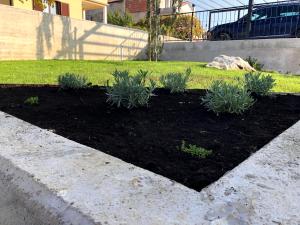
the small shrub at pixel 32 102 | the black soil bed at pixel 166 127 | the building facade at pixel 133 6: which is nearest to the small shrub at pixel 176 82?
the black soil bed at pixel 166 127

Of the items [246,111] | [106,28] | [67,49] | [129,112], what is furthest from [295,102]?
[106,28]

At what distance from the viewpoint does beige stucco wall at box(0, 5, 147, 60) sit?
9852 mm

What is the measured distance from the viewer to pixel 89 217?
1192 millimetres

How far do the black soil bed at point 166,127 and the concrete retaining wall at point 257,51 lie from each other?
8.53 metres

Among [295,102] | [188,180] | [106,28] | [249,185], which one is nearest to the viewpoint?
[249,185]

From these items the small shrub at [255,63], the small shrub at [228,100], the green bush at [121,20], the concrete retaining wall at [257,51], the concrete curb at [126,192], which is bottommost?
the concrete curb at [126,192]

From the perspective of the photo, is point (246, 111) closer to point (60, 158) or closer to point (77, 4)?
point (60, 158)

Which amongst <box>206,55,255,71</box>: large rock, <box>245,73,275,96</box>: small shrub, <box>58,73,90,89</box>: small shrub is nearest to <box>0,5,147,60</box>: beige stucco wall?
<box>206,55,255,71</box>: large rock

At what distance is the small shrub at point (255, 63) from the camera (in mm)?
11206

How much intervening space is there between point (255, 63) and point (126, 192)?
1096 cm

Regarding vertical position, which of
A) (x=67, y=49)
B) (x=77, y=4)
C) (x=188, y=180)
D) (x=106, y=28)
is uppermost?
(x=77, y=4)

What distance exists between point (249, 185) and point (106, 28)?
12942 millimetres

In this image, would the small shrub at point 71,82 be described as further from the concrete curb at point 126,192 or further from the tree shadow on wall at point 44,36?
the tree shadow on wall at point 44,36

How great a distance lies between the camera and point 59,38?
37.8 ft
